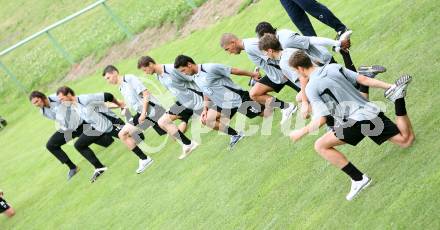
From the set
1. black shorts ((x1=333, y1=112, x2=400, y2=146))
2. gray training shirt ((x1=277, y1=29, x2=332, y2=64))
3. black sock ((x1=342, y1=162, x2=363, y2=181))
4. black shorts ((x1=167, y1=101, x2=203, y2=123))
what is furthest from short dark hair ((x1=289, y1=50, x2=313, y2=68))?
black shorts ((x1=167, y1=101, x2=203, y2=123))

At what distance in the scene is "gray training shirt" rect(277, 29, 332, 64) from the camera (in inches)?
431

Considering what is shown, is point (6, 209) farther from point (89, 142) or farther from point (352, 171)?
point (352, 171)

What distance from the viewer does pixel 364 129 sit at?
884 cm

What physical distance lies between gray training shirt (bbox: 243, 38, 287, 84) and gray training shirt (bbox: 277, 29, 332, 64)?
2.94 feet

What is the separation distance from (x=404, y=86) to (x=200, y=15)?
16.4 meters

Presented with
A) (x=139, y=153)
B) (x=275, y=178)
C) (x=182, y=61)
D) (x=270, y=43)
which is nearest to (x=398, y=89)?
(x=270, y=43)

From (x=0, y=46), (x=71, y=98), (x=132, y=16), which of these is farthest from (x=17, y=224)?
(x=0, y=46)

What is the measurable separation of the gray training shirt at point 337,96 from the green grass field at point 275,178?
2.68ft

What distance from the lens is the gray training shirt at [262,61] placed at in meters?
12.1

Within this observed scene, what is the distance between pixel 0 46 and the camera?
37688 millimetres

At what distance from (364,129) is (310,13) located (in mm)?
4358

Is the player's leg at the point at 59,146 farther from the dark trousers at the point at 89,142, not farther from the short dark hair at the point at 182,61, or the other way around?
the short dark hair at the point at 182,61

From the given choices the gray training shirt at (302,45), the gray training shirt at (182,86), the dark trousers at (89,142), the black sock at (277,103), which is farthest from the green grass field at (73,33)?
the gray training shirt at (302,45)

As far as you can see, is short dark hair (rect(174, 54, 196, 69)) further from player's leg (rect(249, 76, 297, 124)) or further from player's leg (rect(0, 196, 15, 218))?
player's leg (rect(0, 196, 15, 218))
